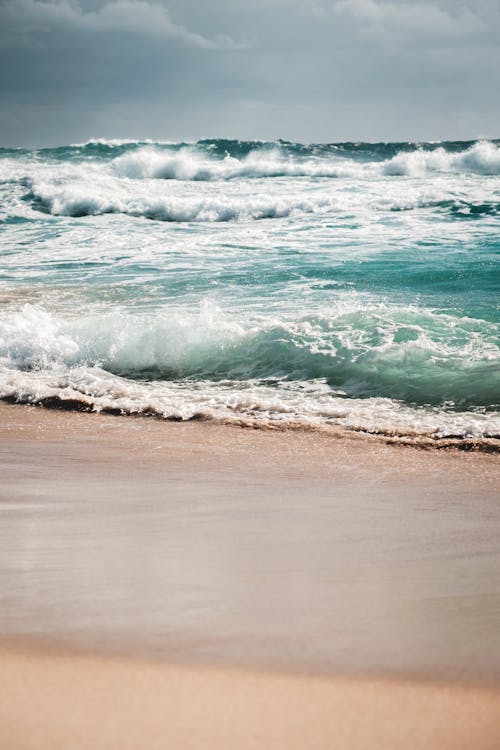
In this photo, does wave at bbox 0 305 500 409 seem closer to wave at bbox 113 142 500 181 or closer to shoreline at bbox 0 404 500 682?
shoreline at bbox 0 404 500 682

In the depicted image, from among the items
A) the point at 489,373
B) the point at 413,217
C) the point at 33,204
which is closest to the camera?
the point at 489,373

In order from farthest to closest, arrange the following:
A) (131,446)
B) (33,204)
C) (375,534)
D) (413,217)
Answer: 1. (33,204)
2. (413,217)
3. (131,446)
4. (375,534)

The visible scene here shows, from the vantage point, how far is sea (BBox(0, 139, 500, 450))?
5.16 meters

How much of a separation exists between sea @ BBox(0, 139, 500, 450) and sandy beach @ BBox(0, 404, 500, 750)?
143 cm

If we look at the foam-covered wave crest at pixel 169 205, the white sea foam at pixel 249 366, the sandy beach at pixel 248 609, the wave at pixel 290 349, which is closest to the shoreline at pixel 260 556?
the sandy beach at pixel 248 609

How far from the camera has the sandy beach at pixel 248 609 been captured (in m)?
1.53

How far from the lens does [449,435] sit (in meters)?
4.32

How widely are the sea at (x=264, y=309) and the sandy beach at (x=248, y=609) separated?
143 centimetres

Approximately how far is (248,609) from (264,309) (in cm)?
614

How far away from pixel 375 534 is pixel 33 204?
20.3m

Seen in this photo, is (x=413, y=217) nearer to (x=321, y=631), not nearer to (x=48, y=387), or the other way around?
(x=48, y=387)

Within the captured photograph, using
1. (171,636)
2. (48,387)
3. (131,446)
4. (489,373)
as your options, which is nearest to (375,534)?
(171,636)

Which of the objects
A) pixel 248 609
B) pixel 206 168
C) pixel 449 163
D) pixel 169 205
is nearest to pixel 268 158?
pixel 206 168

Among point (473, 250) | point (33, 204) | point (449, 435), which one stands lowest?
point (449, 435)
